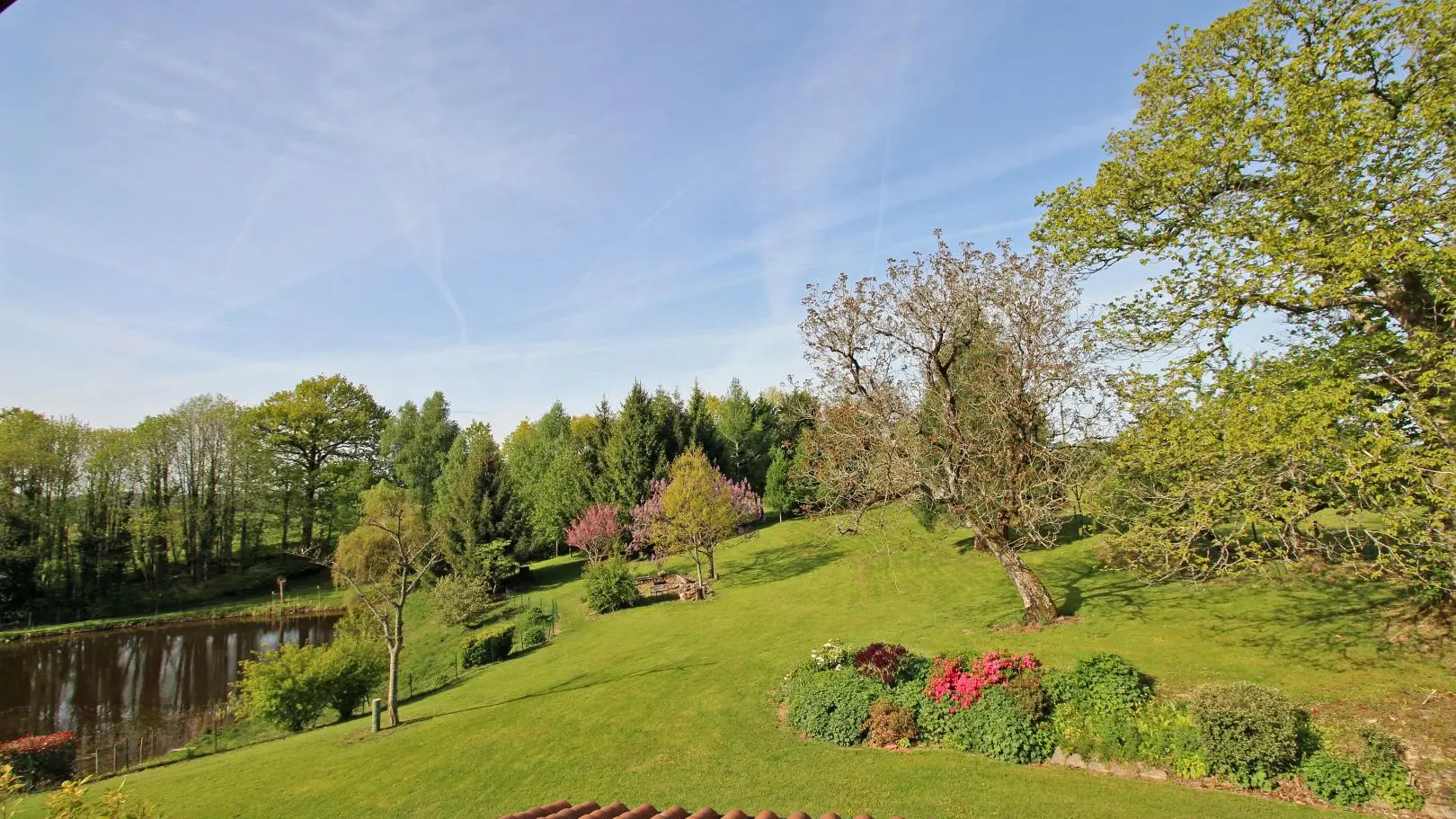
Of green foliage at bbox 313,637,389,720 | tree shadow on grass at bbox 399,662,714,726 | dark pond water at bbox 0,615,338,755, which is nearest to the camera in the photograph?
tree shadow on grass at bbox 399,662,714,726

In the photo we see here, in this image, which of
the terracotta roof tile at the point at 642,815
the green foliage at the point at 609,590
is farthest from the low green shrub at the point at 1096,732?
the green foliage at the point at 609,590

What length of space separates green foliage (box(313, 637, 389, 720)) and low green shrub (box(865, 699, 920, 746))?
1901 centimetres

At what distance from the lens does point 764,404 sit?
70.2 meters

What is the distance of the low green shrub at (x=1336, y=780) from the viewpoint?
948cm

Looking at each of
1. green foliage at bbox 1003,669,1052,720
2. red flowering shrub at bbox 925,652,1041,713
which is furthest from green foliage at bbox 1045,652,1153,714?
red flowering shrub at bbox 925,652,1041,713

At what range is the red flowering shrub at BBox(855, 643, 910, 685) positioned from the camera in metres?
14.7

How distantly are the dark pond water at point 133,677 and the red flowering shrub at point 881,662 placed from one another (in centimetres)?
2554

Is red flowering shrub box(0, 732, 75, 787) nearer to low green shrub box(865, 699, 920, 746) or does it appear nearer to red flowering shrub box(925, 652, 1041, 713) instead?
low green shrub box(865, 699, 920, 746)

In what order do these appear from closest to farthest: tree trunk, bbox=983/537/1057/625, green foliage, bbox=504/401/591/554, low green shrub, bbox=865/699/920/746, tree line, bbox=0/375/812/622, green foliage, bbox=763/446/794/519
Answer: low green shrub, bbox=865/699/920/746, tree trunk, bbox=983/537/1057/625, tree line, bbox=0/375/812/622, green foliage, bbox=504/401/591/554, green foliage, bbox=763/446/794/519

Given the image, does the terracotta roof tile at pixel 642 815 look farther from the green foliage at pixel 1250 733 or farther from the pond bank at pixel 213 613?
the pond bank at pixel 213 613

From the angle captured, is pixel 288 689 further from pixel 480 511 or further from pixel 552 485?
pixel 552 485

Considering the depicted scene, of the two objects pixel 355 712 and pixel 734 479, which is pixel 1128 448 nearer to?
pixel 355 712

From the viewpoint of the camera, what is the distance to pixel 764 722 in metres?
15.4

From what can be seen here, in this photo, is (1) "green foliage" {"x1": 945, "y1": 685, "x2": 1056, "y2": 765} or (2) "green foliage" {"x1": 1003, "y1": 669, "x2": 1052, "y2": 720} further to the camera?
(2) "green foliage" {"x1": 1003, "y1": 669, "x2": 1052, "y2": 720}
